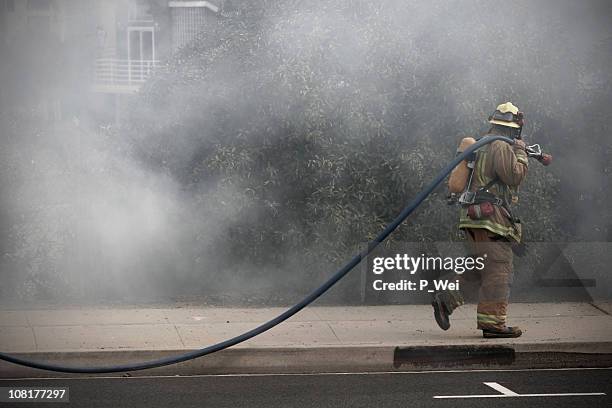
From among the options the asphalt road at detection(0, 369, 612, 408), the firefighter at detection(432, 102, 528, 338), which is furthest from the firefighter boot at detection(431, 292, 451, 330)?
the asphalt road at detection(0, 369, 612, 408)

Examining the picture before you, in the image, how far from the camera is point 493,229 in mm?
7164

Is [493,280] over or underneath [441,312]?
over

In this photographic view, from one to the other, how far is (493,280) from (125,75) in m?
3.41

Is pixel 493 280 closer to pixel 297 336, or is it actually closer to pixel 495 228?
pixel 495 228

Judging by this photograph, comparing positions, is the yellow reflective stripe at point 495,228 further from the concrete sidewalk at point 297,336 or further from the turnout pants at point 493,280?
the concrete sidewalk at point 297,336

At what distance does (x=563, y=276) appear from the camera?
8.98m

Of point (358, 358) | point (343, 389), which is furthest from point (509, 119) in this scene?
point (343, 389)

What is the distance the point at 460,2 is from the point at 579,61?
Answer: 0.99 meters

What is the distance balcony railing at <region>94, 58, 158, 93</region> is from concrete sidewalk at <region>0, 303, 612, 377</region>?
1699 millimetres

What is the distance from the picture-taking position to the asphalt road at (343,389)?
6.02 metres

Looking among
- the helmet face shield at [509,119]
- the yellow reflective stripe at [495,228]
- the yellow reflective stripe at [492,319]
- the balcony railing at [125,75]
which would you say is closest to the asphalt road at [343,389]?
the yellow reflective stripe at [492,319]

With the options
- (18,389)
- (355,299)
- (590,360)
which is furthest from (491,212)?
(18,389)

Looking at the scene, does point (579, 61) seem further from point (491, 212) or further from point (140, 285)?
point (140, 285)

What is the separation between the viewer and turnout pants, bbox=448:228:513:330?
23.6ft
